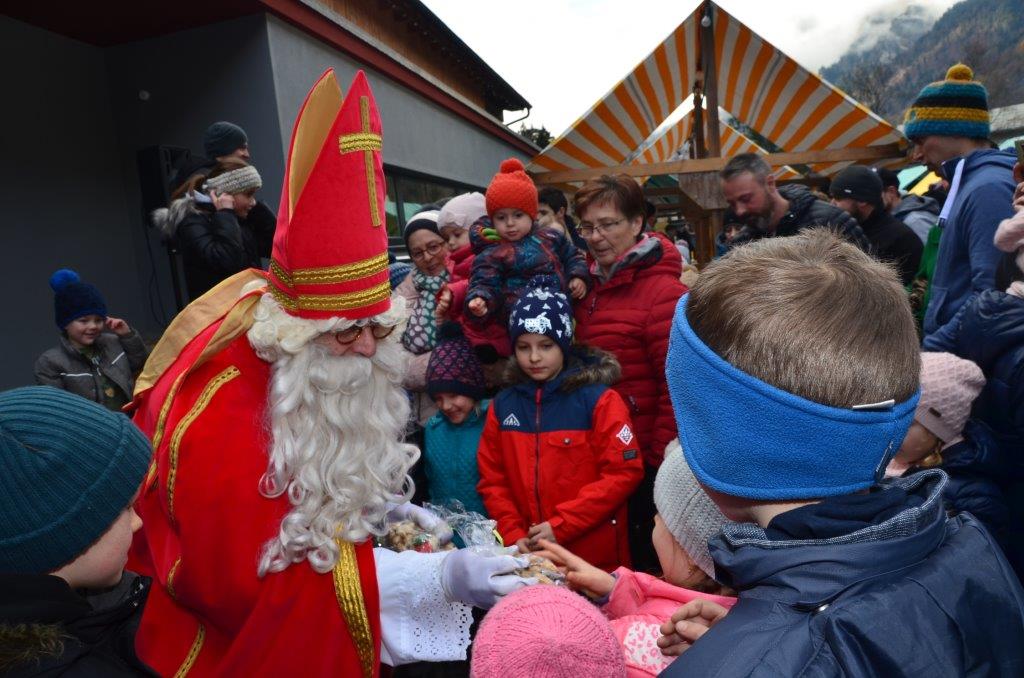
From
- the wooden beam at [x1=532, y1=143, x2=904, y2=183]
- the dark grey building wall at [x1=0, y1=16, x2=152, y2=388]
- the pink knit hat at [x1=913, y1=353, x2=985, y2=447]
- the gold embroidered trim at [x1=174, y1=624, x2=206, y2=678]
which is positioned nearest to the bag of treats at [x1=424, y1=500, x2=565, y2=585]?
the gold embroidered trim at [x1=174, y1=624, x2=206, y2=678]

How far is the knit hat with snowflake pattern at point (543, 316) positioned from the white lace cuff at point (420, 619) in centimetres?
125

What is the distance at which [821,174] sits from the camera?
10.4 meters

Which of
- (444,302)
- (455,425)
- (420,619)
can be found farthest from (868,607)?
(444,302)

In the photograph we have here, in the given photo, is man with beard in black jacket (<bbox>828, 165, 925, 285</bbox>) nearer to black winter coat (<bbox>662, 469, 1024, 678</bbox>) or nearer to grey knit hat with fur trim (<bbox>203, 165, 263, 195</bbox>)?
grey knit hat with fur trim (<bbox>203, 165, 263, 195</bbox>)

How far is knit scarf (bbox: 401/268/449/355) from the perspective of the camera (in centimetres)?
→ 348

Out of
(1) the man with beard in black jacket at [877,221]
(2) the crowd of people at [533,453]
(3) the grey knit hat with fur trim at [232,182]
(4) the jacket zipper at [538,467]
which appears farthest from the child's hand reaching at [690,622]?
(1) the man with beard in black jacket at [877,221]

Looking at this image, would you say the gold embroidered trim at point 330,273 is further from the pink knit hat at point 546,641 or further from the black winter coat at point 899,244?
the black winter coat at point 899,244

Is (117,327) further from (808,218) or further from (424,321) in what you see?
(808,218)

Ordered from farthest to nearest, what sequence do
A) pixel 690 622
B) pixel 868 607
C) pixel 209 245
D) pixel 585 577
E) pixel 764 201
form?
1. pixel 764 201
2. pixel 209 245
3. pixel 585 577
4. pixel 690 622
5. pixel 868 607

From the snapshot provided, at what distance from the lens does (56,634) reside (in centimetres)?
116

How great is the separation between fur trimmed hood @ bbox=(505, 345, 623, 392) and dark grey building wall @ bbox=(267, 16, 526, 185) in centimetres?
413

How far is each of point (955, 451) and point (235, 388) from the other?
2297mm

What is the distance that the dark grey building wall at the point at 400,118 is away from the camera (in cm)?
612

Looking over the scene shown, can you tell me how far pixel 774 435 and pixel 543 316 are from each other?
1.96 metres
